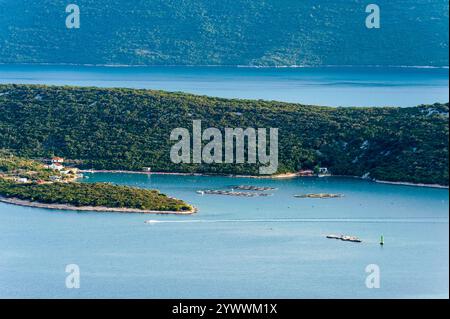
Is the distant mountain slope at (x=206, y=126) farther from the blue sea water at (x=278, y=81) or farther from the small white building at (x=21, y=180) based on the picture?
the blue sea water at (x=278, y=81)

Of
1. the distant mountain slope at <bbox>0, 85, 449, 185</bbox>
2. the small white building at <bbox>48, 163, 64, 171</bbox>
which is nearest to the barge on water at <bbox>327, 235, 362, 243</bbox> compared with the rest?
the distant mountain slope at <bbox>0, 85, 449, 185</bbox>

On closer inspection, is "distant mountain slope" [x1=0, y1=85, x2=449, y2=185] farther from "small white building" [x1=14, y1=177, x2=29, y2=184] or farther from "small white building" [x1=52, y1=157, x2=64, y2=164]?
"small white building" [x1=14, y1=177, x2=29, y2=184]

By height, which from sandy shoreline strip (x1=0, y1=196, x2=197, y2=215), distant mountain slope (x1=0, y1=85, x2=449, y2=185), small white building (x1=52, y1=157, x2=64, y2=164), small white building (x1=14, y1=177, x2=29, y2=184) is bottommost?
sandy shoreline strip (x1=0, y1=196, x2=197, y2=215)

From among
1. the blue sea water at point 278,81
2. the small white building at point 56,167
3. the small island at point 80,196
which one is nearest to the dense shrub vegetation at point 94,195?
the small island at point 80,196

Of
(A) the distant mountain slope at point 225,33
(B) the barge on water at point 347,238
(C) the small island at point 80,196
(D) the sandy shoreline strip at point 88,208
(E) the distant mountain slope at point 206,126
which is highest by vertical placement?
(A) the distant mountain slope at point 225,33

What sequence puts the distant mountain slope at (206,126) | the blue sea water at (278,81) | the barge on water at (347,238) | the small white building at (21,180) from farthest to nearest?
the blue sea water at (278,81), the small white building at (21,180), the distant mountain slope at (206,126), the barge on water at (347,238)

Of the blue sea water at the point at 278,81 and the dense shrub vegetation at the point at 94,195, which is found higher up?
the blue sea water at the point at 278,81

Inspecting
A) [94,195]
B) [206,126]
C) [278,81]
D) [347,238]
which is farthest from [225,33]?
[347,238]

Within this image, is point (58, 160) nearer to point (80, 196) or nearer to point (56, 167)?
point (56, 167)
